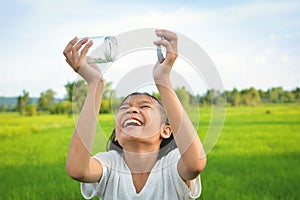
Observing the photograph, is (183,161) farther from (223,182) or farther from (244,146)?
(244,146)

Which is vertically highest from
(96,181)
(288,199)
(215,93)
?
(215,93)

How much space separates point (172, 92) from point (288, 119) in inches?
390

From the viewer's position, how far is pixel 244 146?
6527mm

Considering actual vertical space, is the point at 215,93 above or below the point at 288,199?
above

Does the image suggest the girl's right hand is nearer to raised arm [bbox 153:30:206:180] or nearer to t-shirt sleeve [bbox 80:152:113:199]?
raised arm [bbox 153:30:206:180]

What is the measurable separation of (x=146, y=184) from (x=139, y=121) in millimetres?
262

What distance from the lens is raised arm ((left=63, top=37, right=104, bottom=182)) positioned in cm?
157

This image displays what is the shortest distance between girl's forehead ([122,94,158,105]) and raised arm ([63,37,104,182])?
14cm

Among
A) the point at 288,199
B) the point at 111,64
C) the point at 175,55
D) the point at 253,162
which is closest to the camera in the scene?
the point at 175,55

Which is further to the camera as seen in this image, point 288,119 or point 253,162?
point 288,119

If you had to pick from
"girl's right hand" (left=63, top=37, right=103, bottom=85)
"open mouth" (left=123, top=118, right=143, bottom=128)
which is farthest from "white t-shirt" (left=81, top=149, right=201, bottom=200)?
"girl's right hand" (left=63, top=37, right=103, bottom=85)

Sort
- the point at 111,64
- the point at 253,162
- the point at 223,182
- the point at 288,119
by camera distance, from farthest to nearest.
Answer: the point at 288,119
the point at 253,162
the point at 223,182
the point at 111,64

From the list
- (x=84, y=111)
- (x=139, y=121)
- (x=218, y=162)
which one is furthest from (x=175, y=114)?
(x=218, y=162)

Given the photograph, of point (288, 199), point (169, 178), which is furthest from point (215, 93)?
point (288, 199)
